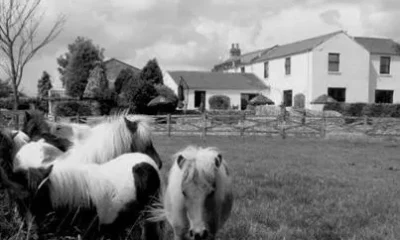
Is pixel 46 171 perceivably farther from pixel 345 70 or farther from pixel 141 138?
pixel 345 70

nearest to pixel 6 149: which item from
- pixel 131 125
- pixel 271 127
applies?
pixel 131 125

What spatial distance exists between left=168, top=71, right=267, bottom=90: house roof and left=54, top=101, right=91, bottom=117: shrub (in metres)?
18.5

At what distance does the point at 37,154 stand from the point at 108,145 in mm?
804

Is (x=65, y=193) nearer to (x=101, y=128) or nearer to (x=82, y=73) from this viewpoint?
(x=101, y=128)

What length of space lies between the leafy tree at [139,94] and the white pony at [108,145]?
25101 millimetres

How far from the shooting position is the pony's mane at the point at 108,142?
18.4 feet

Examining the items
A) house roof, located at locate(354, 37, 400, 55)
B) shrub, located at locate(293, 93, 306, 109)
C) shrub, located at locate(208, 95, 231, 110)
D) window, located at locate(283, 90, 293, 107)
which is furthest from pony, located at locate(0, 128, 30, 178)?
house roof, located at locate(354, 37, 400, 55)

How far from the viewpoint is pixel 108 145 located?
5688 mm

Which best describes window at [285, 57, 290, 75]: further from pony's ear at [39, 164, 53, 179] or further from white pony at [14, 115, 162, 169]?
pony's ear at [39, 164, 53, 179]

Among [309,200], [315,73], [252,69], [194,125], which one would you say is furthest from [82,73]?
[309,200]

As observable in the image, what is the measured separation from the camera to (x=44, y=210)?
434 cm

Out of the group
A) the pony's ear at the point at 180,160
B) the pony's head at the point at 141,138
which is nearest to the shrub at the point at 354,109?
the pony's head at the point at 141,138

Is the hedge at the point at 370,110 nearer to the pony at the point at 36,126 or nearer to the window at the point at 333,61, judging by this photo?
the window at the point at 333,61

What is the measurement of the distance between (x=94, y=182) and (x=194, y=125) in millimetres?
19118
